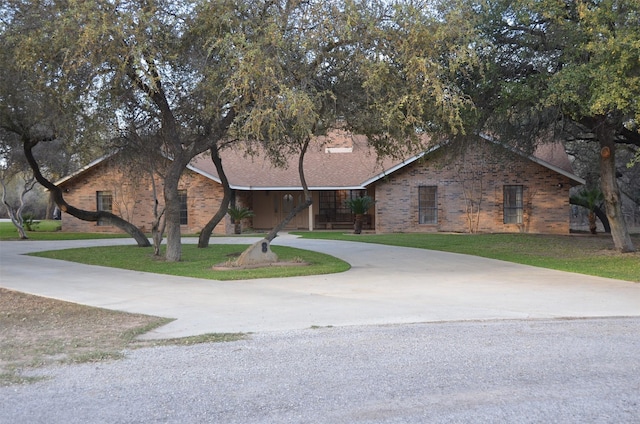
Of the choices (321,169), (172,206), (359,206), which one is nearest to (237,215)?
(321,169)

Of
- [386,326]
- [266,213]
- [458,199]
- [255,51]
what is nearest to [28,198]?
[266,213]

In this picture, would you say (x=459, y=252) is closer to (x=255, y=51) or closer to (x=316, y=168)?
(x=255, y=51)

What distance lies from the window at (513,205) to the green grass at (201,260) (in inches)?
471

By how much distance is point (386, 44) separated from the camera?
44.0ft

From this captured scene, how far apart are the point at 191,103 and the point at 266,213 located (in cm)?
1719

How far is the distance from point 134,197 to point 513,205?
59.5ft

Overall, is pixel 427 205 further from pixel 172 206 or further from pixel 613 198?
pixel 172 206

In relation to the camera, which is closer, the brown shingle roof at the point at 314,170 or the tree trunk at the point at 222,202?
the tree trunk at the point at 222,202

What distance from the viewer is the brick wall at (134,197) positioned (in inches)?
1188

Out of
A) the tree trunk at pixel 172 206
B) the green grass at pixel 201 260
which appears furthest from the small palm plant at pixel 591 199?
the tree trunk at pixel 172 206

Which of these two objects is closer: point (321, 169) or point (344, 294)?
point (344, 294)

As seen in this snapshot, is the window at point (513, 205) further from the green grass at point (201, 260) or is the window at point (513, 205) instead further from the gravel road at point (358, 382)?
the gravel road at point (358, 382)

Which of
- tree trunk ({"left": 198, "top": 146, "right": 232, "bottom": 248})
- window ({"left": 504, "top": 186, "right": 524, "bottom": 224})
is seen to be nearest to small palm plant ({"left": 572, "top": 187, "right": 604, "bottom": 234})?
window ({"left": 504, "top": 186, "right": 524, "bottom": 224})

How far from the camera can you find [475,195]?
93.2 ft
